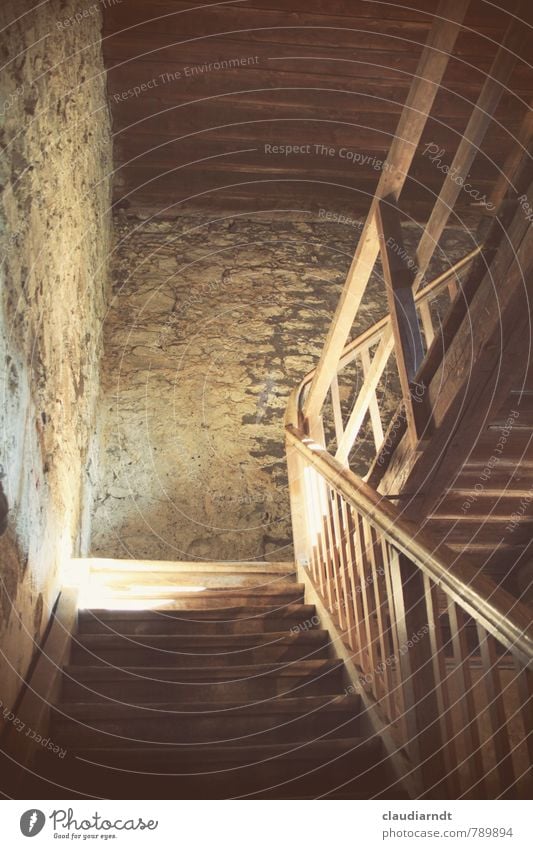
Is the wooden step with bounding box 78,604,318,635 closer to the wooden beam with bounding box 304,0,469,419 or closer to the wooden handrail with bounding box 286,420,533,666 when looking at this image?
the wooden handrail with bounding box 286,420,533,666

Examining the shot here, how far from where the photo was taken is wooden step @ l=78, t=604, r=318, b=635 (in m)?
3.35

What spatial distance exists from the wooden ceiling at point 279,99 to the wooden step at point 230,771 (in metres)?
4.14

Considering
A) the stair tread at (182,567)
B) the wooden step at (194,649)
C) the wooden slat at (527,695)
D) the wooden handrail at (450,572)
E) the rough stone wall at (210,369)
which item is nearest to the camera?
the wooden slat at (527,695)

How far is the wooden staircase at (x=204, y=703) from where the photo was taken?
2.38 meters

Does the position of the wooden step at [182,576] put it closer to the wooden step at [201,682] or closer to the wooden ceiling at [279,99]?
the wooden step at [201,682]

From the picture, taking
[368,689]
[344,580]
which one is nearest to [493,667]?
[368,689]

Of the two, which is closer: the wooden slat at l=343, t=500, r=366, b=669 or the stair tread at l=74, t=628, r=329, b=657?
the wooden slat at l=343, t=500, r=366, b=669

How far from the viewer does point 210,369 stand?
6.27 meters

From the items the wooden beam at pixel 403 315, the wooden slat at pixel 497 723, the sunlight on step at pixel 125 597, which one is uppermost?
the wooden beam at pixel 403 315

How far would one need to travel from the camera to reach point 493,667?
1.84m

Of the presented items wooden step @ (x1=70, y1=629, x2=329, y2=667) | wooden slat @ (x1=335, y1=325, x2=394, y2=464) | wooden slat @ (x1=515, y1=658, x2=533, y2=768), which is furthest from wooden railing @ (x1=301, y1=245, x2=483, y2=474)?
wooden slat @ (x1=515, y1=658, x2=533, y2=768)

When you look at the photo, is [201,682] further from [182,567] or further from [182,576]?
[182,567]

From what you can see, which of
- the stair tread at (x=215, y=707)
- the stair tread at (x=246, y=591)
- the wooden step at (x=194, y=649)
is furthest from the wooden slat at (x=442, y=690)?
the stair tread at (x=246, y=591)

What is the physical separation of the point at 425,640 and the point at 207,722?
0.82 m
